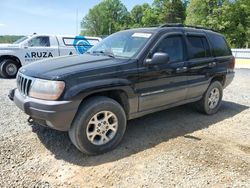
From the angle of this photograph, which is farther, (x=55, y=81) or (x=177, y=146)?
(x=177, y=146)

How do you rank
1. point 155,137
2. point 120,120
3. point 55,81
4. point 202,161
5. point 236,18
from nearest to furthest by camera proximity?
point 55,81 < point 202,161 < point 120,120 < point 155,137 < point 236,18

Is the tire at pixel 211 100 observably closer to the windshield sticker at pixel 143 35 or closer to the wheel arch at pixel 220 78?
the wheel arch at pixel 220 78

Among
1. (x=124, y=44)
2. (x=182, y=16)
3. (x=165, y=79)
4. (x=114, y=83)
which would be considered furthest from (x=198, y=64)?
(x=182, y=16)

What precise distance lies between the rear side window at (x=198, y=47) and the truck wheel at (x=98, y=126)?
6.93ft

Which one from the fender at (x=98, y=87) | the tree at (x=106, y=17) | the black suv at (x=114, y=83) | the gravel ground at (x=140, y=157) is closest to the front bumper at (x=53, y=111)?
the black suv at (x=114, y=83)

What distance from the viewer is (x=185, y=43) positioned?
505 cm

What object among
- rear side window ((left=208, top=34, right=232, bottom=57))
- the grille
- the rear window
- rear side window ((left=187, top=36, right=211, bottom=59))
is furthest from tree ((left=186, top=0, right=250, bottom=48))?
the grille

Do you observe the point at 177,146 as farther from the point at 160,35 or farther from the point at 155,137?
the point at 160,35

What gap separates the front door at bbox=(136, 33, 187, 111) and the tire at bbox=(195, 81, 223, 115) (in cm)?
87

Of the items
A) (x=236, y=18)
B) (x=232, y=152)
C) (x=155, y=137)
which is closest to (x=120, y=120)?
(x=155, y=137)

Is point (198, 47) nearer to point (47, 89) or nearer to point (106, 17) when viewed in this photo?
point (47, 89)

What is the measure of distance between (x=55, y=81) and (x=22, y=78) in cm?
84

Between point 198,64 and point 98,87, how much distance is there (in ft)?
8.09

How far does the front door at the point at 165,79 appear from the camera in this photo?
4268 millimetres
